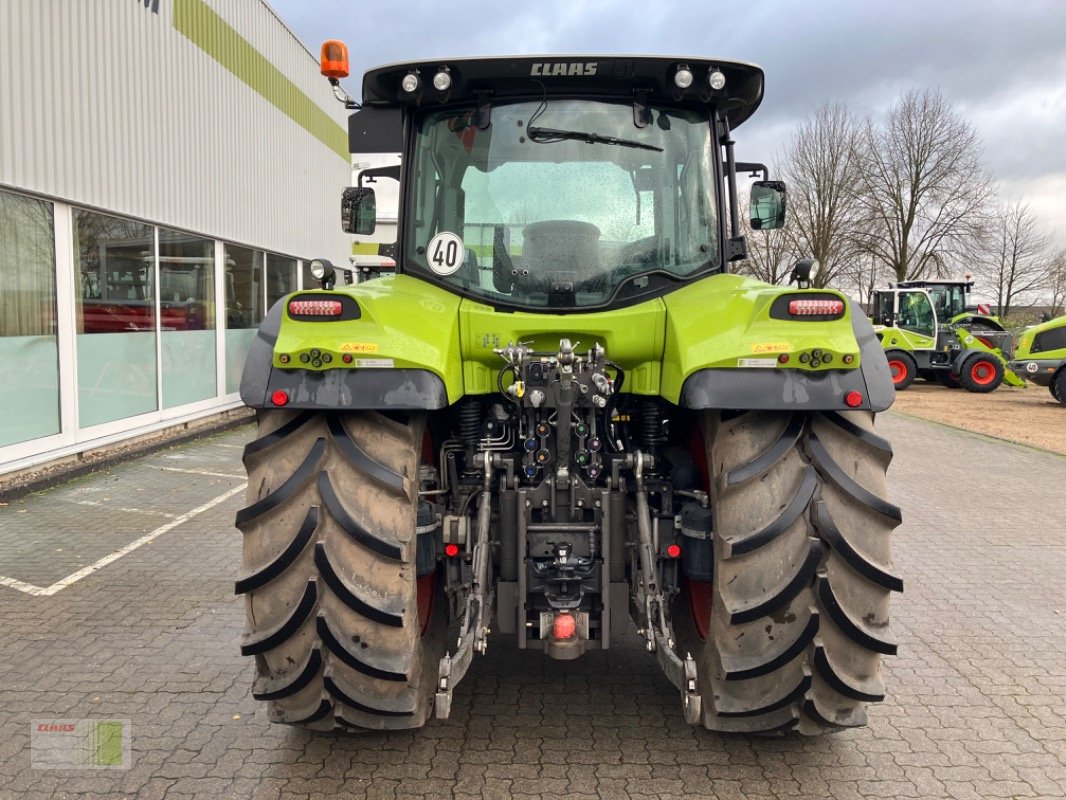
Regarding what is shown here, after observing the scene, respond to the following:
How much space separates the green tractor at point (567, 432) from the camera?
290 centimetres

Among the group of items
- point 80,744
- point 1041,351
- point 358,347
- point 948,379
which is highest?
point 358,347

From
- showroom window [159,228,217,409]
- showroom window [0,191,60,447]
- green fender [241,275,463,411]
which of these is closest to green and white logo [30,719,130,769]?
green fender [241,275,463,411]

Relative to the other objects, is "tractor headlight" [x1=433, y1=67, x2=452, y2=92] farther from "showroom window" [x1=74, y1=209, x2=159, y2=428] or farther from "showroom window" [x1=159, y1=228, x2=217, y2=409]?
"showroom window" [x1=159, y1=228, x2=217, y2=409]

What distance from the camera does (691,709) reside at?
2896 millimetres

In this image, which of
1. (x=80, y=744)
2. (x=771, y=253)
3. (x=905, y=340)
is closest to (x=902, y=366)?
Answer: (x=905, y=340)

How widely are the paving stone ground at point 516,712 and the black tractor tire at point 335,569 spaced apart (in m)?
0.41

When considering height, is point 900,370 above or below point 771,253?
below

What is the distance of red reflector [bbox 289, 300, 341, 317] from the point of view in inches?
119

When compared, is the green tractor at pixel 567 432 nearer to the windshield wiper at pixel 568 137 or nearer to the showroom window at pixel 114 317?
the windshield wiper at pixel 568 137

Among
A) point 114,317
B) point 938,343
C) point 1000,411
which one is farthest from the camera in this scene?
point 938,343

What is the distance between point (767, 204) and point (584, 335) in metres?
1.54

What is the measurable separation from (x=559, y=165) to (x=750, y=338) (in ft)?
4.09

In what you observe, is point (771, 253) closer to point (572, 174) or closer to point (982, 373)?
point (982, 373)

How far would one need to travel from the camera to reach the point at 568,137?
3.67 meters
